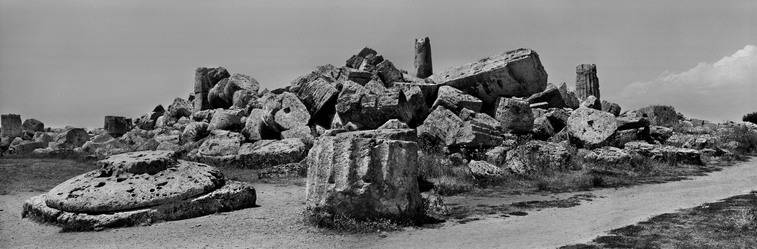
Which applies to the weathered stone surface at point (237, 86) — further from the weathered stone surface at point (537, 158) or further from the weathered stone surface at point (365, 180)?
the weathered stone surface at point (365, 180)

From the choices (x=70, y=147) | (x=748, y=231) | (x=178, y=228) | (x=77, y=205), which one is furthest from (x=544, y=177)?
(x=70, y=147)

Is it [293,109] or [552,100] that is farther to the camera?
[552,100]

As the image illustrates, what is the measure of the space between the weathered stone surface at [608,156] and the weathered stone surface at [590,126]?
0.98 meters

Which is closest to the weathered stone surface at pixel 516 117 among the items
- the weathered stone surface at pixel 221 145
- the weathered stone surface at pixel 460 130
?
the weathered stone surface at pixel 460 130

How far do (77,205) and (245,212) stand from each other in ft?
10.0

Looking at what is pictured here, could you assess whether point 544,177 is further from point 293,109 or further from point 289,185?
point 293,109

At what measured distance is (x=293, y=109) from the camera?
19.9m

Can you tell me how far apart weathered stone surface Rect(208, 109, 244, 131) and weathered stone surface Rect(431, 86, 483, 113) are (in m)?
8.46

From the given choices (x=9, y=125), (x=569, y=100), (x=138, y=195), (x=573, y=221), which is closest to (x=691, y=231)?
(x=573, y=221)

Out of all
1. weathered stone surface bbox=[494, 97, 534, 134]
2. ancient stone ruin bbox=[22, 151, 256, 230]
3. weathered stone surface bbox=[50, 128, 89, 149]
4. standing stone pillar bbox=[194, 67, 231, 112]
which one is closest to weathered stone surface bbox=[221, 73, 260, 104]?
standing stone pillar bbox=[194, 67, 231, 112]

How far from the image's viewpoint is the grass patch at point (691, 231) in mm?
6996

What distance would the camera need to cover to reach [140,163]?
422 inches

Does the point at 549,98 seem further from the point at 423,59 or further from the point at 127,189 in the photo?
the point at 127,189

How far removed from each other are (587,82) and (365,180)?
23548mm
